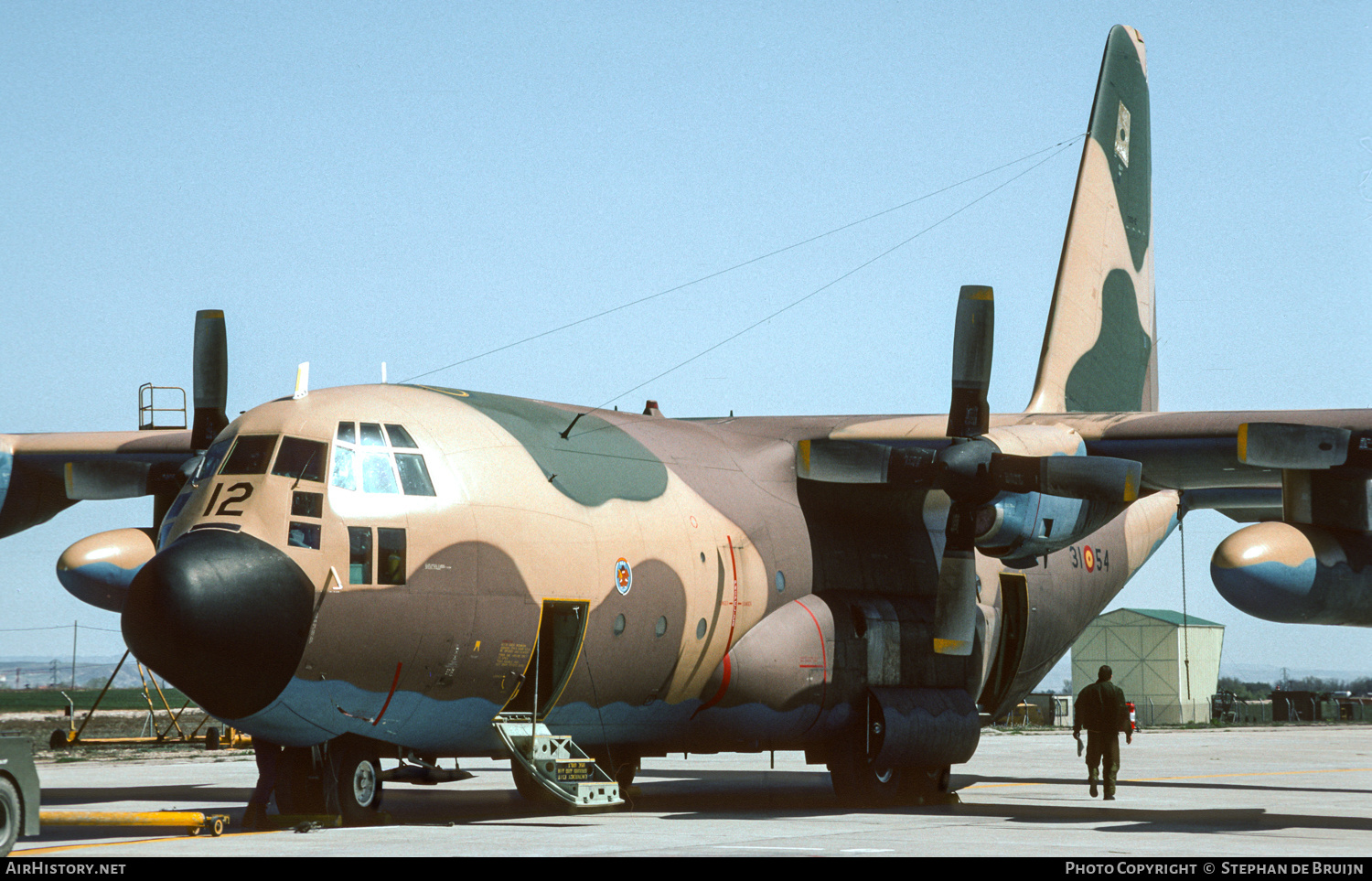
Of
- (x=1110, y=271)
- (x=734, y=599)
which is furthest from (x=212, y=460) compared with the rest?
(x=1110, y=271)

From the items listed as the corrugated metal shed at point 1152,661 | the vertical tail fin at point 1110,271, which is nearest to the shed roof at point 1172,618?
the corrugated metal shed at point 1152,661

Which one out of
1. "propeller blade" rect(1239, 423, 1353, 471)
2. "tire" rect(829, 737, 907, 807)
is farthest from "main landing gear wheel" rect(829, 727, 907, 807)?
"propeller blade" rect(1239, 423, 1353, 471)

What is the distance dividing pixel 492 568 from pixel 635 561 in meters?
1.81

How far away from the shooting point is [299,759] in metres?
13.9

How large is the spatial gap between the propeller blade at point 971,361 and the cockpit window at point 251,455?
7.52 meters

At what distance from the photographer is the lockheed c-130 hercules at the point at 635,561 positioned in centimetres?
1309

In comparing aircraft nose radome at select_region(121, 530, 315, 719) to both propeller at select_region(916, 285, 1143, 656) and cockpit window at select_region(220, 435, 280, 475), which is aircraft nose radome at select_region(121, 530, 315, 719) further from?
propeller at select_region(916, 285, 1143, 656)

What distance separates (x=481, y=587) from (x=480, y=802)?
18.1ft

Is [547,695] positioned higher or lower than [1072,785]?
higher

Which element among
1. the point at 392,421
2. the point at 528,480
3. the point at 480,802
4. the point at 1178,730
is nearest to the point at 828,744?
the point at 480,802

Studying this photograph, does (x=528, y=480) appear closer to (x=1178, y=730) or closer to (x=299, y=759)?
(x=299, y=759)

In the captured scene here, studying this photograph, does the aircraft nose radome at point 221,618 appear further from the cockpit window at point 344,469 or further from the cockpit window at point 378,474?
the cockpit window at point 378,474

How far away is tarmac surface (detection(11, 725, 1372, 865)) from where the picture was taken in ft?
39.1
